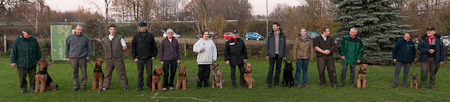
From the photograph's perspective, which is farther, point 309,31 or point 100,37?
point 309,31

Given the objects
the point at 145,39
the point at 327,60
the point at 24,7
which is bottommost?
the point at 327,60

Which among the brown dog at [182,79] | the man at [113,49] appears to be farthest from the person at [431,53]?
the man at [113,49]

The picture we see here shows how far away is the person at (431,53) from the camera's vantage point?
636 cm

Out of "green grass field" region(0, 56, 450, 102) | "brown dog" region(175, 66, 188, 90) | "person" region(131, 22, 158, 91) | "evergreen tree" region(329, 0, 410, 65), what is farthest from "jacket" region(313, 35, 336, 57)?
"evergreen tree" region(329, 0, 410, 65)

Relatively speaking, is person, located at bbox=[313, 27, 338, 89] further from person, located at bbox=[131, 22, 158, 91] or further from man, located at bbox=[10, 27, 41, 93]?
man, located at bbox=[10, 27, 41, 93]

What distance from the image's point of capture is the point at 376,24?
12016 mm

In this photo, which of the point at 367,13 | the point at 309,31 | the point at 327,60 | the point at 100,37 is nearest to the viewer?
the point at 327,60

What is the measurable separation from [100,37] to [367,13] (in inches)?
607

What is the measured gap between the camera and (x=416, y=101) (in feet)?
17.4

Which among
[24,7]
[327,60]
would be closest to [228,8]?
[24,7]

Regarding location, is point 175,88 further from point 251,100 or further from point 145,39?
point 251,100

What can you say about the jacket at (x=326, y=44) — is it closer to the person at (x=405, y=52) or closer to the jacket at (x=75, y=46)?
the person at (x=405, y=52)

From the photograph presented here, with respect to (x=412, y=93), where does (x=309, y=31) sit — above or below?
above

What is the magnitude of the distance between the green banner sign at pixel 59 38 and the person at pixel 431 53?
1403 cm
